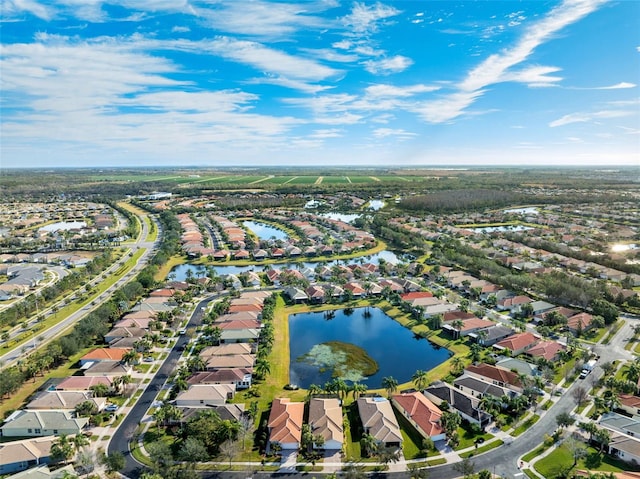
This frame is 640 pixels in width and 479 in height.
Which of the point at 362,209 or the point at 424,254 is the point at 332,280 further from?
the point at 362,209

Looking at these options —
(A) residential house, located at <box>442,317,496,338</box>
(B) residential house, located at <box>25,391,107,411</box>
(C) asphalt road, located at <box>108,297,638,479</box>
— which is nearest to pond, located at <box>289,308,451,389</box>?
(A) residential house, located at <box>442,317,496,338</box>

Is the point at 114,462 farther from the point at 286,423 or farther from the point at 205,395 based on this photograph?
the point at 286,423

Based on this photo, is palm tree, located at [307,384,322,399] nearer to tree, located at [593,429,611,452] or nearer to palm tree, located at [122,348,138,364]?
palm tree, located at [122,348,138,364]

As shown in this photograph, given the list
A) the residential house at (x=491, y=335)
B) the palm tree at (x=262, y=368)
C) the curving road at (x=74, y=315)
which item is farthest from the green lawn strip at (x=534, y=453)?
the curving road at (x=74, y=315)

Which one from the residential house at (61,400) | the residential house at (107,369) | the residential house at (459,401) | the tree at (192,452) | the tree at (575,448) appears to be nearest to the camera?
the tree at (192,452)

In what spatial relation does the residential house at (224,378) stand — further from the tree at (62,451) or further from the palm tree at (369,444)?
the palm tree at (369,444)

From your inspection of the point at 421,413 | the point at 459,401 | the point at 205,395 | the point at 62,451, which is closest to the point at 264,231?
the point at 205,395
